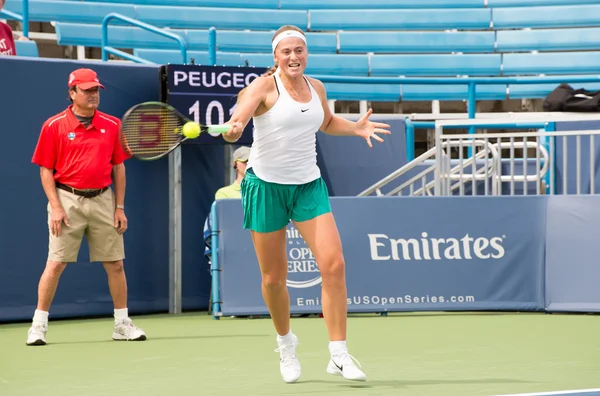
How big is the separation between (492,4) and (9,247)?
1158 centimetres

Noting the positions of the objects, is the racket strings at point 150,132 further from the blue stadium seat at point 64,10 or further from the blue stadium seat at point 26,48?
the blue stadium seat at point 64,10

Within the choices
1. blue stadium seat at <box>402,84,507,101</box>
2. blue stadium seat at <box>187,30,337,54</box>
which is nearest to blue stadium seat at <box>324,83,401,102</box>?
blue stadium seat at <box>402,84,507,101</box>

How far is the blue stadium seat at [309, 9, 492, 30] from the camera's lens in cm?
1802

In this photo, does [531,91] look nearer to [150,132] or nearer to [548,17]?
[548,17]

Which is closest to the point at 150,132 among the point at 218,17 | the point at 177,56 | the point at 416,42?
the point at 177,56

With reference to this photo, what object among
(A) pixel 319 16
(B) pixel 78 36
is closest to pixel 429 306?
(B) pixel 78 36

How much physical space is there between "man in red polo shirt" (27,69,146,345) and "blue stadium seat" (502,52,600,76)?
10749mm

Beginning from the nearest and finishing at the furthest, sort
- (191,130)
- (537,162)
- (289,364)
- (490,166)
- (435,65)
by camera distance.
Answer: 1. (191,130)
2. (289,364)
3. (537,162)
4. (490,166)
5. (435,65)

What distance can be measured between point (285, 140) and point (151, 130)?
0.76 m

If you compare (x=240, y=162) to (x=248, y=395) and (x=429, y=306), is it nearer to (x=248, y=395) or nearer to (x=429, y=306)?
(x=429, y=306)

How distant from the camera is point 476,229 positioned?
9.94 metres

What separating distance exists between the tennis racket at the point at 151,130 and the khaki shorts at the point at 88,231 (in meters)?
2.37

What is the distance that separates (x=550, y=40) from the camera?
58.5ft

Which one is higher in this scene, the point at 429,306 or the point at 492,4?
the point at 492,4
